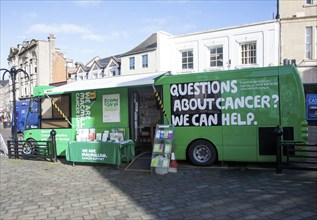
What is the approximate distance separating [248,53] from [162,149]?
2060 cm

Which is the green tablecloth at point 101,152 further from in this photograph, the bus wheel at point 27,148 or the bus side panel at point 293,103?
the bus side panel at point 293,103

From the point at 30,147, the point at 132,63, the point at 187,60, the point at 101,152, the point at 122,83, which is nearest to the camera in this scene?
the point at 101,152

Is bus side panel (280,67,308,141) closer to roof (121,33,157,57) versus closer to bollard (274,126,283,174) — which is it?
bollard (274,126,283,174)

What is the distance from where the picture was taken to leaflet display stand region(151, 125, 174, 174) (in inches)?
298

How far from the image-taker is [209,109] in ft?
26.8

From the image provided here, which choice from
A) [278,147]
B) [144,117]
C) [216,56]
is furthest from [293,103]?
→ [216,56]

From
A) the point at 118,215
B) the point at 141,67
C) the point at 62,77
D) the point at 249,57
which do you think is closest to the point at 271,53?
the point at 249,57

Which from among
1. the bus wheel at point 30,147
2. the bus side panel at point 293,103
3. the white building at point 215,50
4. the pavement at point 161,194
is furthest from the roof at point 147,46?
the pavement at point 161,194

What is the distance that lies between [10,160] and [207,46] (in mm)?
21101

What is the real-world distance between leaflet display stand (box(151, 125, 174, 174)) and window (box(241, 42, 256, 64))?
19839 millimetres

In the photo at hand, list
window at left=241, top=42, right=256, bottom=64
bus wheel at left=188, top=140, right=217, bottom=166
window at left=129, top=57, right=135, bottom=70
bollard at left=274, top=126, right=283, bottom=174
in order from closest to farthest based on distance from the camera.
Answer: bollard at left=274, top=126, right=283, bottom=174, bus wheel at left=188, top=140, right=217, bottom=166, window at left=241, top=42, right=256, bottom=64, window at left=129, top=57, right=135, bottom=70

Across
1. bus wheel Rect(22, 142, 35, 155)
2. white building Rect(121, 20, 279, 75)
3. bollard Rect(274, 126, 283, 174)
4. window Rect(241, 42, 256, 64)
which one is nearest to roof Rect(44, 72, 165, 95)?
bus wheel Rect(22, 142, 35, 155)

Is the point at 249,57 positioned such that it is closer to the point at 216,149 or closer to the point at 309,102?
the point at 309,102

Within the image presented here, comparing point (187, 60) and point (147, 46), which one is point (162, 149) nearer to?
point (187, 60)
